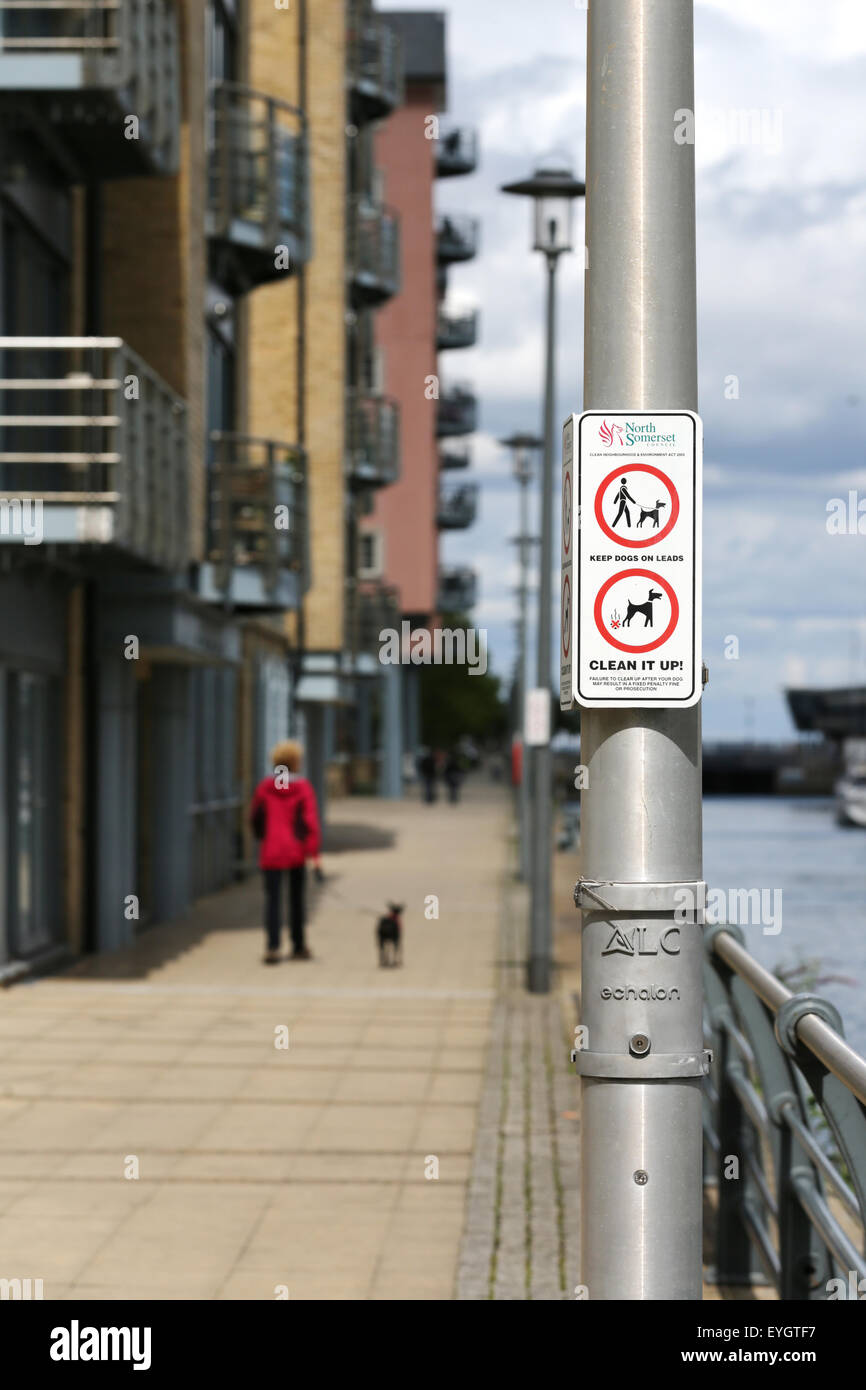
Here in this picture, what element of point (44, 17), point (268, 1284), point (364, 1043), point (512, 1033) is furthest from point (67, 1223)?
point (44, 17)

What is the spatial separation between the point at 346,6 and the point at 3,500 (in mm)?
22435

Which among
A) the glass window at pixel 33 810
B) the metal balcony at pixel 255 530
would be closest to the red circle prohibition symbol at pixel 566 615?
the glass window at pixel 33 810

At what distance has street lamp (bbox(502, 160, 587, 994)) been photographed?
49.4ft

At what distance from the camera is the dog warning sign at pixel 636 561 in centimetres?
333

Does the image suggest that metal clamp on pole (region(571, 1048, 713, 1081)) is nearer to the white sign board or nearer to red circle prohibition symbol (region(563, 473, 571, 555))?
red circle prohibition symbol (region(563, 473, 571, 555))

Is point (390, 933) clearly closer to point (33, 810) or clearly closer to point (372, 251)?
point (33, 810)

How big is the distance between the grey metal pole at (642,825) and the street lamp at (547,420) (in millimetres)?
10951

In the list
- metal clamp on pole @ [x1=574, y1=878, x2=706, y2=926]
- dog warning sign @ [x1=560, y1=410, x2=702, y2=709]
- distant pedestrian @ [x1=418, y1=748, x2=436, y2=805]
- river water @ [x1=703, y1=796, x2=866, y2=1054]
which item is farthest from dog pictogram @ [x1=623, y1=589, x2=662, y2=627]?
distant pedestrian @ [x1=418, y1=748, x2=436, y2=805]

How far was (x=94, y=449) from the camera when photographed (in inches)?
538

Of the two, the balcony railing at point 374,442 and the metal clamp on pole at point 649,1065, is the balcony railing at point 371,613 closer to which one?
the balcony railing at point 374,442

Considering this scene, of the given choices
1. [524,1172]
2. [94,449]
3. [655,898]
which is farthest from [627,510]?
[94,449]

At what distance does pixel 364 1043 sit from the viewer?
11406 millimetres

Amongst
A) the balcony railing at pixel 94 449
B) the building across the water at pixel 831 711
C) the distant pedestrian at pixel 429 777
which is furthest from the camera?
the building across the water at pixel 831 711

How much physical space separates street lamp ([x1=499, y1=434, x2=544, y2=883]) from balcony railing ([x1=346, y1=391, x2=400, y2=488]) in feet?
8.05
